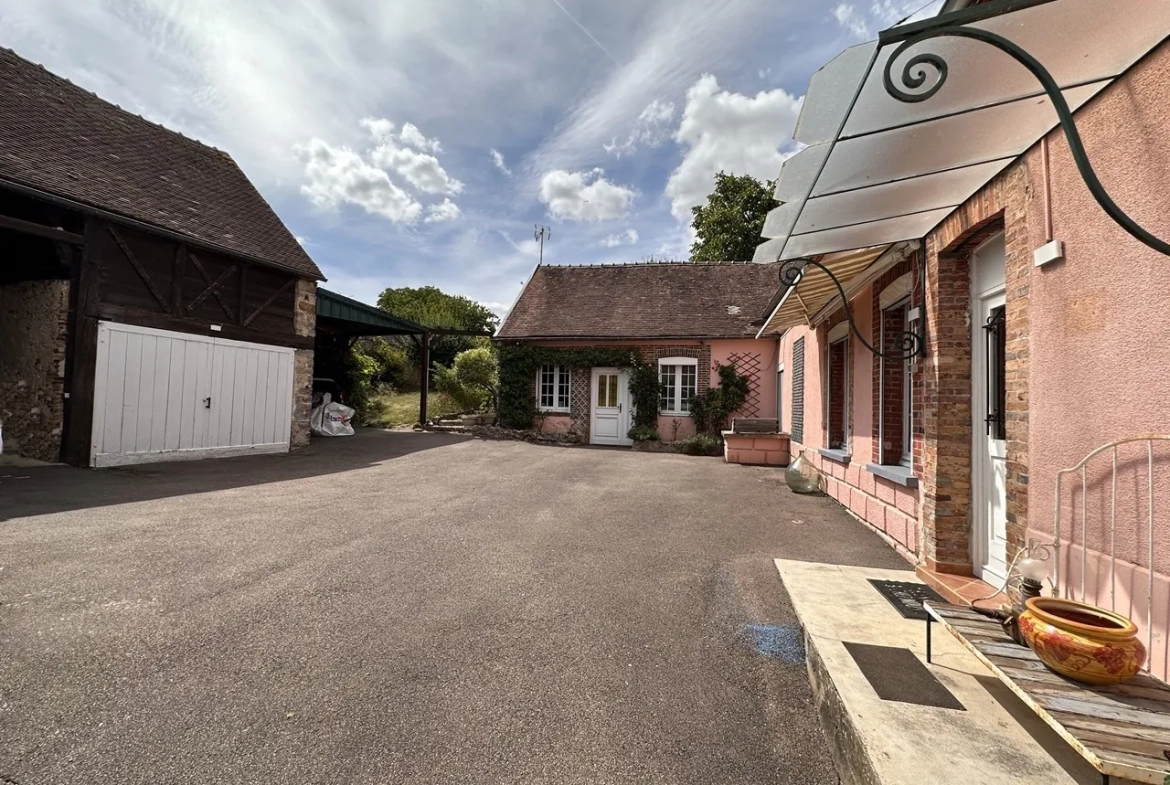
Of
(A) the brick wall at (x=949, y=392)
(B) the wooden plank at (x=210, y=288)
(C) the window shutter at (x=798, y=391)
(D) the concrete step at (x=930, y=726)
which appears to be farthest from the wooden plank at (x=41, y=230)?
(C) the window shutter at (x=798, y=391)

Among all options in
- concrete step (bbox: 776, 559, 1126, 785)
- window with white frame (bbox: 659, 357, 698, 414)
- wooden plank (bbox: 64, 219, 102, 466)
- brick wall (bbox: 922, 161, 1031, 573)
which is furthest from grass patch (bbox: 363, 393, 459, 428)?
concrete step (bbox: 776, 559, 1126, 785)

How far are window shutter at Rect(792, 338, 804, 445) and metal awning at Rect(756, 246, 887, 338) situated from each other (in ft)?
2.87

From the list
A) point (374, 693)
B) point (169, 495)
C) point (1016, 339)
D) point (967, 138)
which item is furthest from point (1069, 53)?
point (169, 495)

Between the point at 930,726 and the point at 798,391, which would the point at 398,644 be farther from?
the point at 798,391

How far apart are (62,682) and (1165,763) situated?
379 cm

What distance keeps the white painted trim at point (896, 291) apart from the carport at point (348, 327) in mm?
11142

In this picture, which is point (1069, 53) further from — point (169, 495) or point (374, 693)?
point (169, 495)

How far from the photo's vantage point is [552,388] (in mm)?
14523

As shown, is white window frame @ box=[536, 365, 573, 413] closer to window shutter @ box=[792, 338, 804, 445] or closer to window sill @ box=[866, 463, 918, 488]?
window shutter @ box=[792, 338, 804, 445]

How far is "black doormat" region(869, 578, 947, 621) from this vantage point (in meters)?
2.91

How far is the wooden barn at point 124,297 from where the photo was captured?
24.4 feet

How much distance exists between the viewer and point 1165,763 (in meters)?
1.27

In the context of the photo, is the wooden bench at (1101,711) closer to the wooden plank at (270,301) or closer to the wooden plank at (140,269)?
the wooden plank at (140,269)

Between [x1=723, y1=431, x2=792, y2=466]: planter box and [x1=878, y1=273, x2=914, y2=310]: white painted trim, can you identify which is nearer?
[x1=878, y1=273, x2=914, y2=310]: white painted trim
